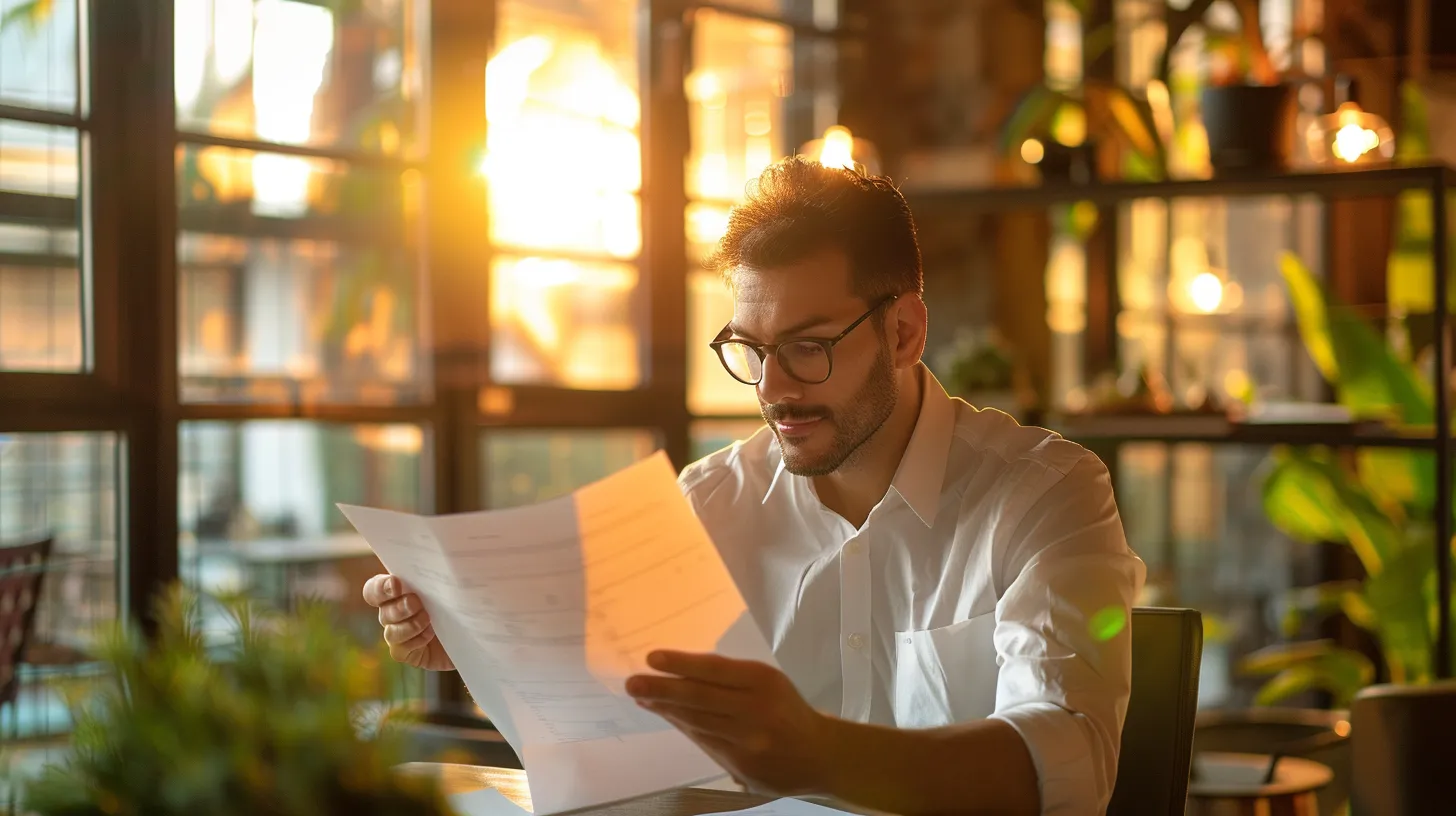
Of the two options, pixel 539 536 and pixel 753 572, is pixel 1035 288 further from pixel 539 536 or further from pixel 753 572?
pixel 539 536

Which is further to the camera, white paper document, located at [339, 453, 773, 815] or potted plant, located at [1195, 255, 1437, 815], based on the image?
potted plant, located at [1195, 255, 1437, 815]

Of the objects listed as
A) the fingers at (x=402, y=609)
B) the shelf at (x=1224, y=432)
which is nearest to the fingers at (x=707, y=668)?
the fingers at (x=402, y=609)

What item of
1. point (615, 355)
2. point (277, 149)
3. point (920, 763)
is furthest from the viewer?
point (615, 355)

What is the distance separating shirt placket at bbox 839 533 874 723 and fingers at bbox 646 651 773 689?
60cm

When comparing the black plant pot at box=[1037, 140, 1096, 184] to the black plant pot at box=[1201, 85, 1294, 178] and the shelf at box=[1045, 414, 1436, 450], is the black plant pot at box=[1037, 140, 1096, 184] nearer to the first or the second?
the black plant pot at box=[1201, 85, 1294, 178]

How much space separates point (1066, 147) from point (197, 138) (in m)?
1.78

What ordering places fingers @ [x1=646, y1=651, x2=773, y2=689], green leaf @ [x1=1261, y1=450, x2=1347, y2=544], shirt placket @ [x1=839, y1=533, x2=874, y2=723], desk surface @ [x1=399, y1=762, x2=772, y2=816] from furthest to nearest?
green leaf @ [x1=1261, y1=450, x2=1347, y2=544], shirt placket @ [x1=839, y1=533, x2=874, y2=723], desk surface @ [x1=399, y1=762, x2=772, y2=816], fingers @ [x1=646, y1=651, x2=773, y2=689]

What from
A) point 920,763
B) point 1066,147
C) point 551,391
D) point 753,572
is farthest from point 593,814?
point 1066,147

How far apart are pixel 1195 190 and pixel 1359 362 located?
822 mm

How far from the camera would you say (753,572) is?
176 cm

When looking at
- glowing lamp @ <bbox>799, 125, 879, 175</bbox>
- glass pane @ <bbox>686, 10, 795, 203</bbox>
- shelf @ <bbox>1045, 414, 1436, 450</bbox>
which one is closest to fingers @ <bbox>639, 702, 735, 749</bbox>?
shelf @ <bbox>1045, 414, 1436, 450</bbox>

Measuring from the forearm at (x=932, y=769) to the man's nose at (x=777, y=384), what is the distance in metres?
0.43

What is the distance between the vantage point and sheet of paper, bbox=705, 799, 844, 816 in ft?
3.67

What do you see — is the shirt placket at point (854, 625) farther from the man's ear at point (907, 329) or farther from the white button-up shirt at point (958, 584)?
the man's ear at point (907, 329)
